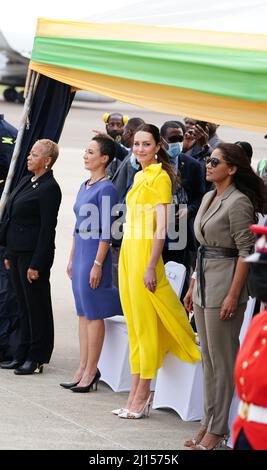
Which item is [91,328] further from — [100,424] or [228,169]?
[228,169]

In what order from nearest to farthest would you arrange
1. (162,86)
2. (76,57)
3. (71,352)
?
(162,86) < (76,57) < (71,352)

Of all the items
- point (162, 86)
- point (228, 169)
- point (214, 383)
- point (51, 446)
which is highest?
point (162, 86)

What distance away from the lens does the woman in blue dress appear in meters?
7.34

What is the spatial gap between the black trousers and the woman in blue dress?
1.36 feet

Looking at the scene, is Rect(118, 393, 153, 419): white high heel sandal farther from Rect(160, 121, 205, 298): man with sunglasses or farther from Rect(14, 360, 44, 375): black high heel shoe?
Rect(160, 121, 205, 298): man with sunglasses

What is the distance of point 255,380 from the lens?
405 cm

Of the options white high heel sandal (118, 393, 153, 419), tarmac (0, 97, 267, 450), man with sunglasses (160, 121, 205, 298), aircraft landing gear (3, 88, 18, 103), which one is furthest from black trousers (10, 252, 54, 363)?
aircraft landing gear (3, 88, 18, 103)

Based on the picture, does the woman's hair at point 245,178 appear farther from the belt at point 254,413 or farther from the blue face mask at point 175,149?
the blue face mask at point 175,149

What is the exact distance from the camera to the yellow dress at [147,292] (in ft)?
22.3

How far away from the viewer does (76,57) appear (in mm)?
7246

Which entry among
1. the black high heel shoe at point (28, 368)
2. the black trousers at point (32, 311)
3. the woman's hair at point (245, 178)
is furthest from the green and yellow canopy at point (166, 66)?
the black high heel shoe at point (28, 368)

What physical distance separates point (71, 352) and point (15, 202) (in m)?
1.58

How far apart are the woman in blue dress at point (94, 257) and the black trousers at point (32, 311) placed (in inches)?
16.3
